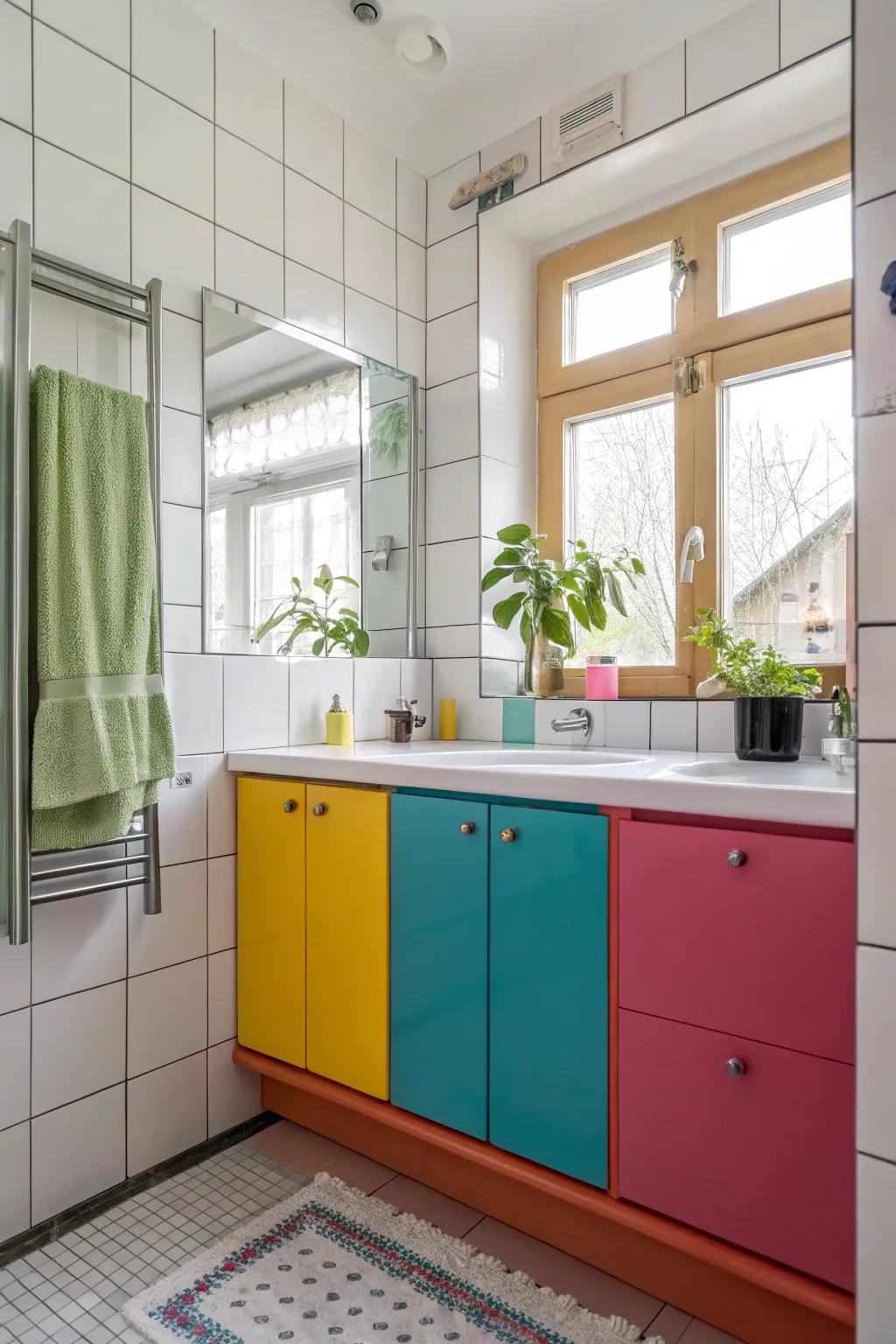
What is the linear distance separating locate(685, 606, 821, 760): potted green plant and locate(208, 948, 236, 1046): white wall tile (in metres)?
1.19

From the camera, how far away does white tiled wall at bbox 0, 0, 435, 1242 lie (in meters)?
1.52

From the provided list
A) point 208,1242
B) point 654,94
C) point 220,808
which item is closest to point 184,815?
point 220,808

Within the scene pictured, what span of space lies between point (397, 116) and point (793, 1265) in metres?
2.57

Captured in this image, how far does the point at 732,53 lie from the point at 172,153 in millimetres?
1239

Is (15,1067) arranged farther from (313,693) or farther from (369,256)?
(369,256)

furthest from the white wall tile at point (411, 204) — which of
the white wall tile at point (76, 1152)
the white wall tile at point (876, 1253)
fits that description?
the white wall tile at point (876, 1253)

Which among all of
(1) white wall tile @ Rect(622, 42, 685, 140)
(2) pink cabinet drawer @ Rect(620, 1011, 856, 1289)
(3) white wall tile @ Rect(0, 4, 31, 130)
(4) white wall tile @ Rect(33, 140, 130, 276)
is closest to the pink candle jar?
(2) pink cabinet drawer @ Rect(620, 1011, 856, 1289)

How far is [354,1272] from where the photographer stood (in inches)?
54.2

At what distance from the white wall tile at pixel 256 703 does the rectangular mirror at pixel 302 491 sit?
54 millimetres

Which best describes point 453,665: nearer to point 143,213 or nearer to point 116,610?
point 116,610

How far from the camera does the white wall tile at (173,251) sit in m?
1.70

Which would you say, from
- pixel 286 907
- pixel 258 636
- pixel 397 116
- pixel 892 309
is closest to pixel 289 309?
pixel 397 116

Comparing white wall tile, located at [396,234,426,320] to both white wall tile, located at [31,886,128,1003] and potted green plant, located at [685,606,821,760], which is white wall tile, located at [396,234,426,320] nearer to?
potted green plant, located at [685,606,821,760]

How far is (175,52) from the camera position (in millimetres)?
1767
